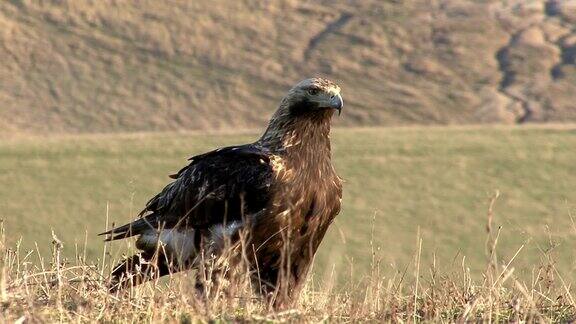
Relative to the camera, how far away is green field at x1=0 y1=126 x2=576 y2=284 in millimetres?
29594

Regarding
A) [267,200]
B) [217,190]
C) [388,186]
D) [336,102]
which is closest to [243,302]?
[267,200]

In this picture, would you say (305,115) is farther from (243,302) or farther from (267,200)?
(243,302)

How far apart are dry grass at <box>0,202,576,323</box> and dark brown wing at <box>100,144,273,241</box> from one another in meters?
0.68

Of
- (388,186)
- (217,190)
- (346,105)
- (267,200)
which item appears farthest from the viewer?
(346,105)

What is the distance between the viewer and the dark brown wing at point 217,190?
320 inches

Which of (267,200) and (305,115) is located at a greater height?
(305,115)

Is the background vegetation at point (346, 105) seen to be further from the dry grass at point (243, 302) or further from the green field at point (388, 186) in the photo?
the dry grass at point (243, 302)

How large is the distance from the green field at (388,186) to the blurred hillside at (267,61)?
37.2 meters

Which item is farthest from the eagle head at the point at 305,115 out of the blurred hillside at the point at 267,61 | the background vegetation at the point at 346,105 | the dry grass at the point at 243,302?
the blurred hillside at the point at 267,61

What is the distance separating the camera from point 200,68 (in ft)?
304

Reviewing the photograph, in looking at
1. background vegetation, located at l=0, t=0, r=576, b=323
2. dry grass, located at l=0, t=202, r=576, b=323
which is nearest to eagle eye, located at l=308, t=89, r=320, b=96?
dry grass, located at l=0, t=202, r=576, b=323

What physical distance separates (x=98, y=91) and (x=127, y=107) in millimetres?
3147

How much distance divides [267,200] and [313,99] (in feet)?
3.48

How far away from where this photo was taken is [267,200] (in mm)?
8008
